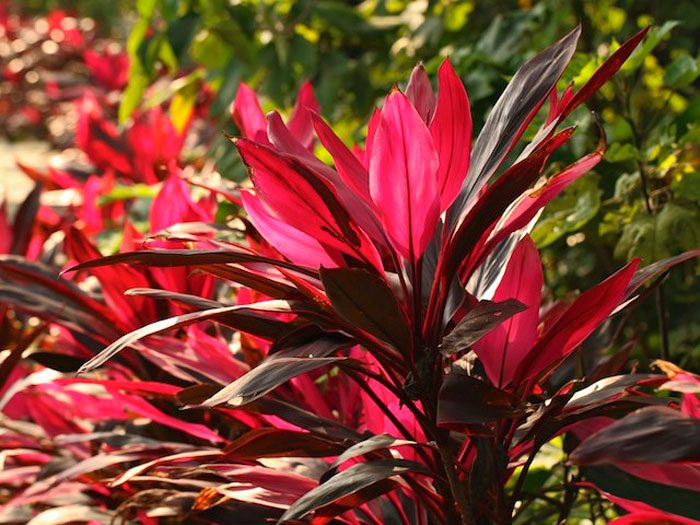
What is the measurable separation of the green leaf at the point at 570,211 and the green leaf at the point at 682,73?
159mm

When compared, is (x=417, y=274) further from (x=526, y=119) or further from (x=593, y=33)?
(x=593, y=33)

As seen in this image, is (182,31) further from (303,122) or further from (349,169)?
(349,169)

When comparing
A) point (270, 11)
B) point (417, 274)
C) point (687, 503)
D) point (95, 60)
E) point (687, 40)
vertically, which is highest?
point (95, 60)

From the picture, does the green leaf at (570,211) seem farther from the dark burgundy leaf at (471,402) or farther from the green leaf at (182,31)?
the green leaf at (182,31)

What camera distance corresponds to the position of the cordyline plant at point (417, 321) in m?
0.85

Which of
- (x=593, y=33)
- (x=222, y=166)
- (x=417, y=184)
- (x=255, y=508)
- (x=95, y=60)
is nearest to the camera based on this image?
(x=417, y=184)

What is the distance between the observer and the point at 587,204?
138 cm

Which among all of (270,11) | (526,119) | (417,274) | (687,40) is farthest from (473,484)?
(270,11)

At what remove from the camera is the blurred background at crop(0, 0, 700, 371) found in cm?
140

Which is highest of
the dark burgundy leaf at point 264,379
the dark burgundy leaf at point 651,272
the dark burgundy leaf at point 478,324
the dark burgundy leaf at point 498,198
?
the dark burgundy leaf at point 498,198

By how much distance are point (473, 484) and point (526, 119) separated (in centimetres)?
31

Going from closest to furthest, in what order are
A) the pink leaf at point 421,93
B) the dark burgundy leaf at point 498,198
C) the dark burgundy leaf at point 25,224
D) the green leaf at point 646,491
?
the dark burgundy leaf at point 498,198, the green leaf at point 646,491, the pink leaf at point 421,93, the dark burgundy leaf at point 25,224

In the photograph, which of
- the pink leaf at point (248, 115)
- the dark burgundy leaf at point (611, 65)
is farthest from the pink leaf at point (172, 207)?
the dark burgundy leaf at point (611, 65)

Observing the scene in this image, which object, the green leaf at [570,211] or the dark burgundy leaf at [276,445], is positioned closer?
the dark burgundy leaf at [276,445]
